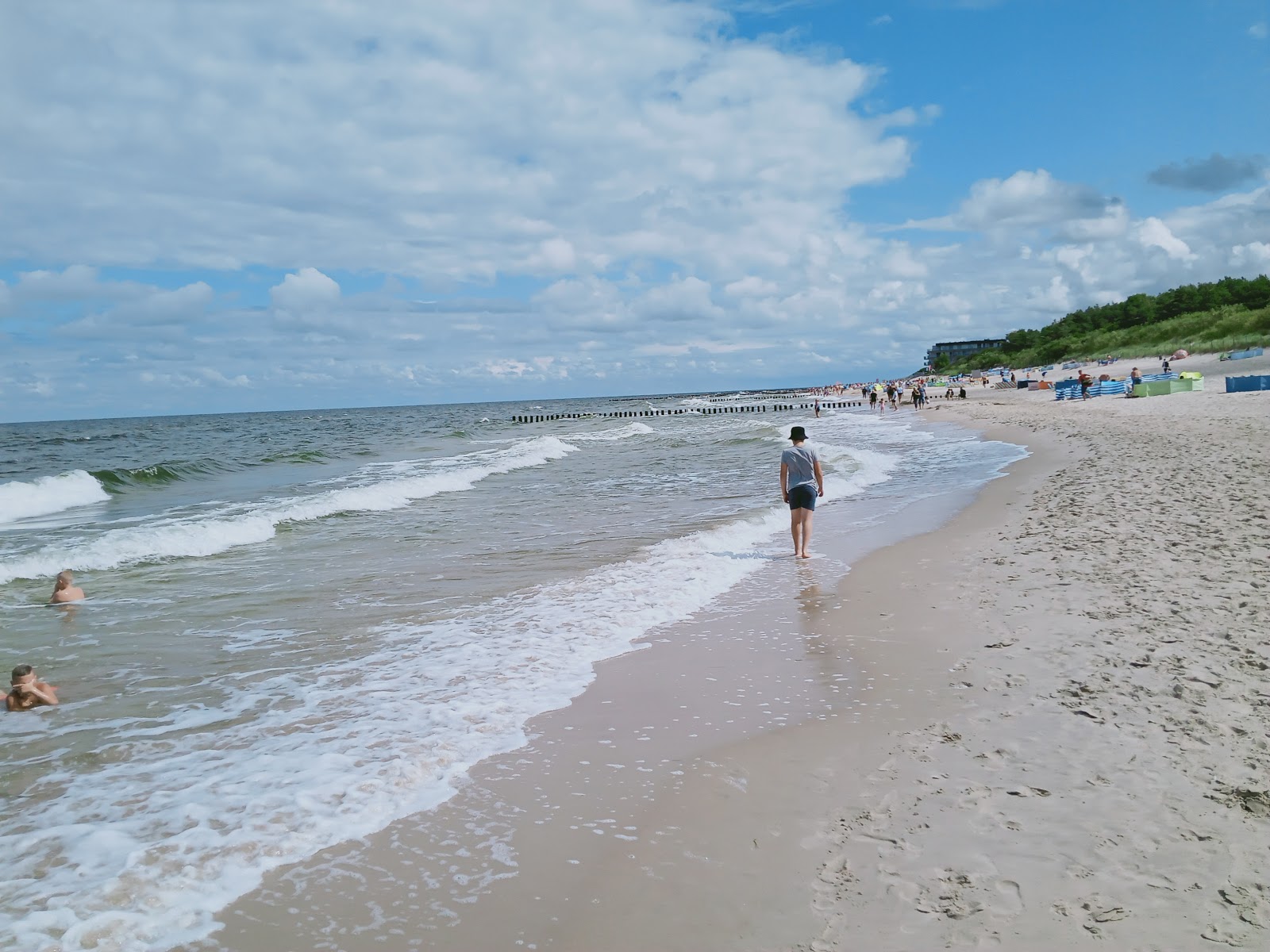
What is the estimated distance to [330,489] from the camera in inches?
941

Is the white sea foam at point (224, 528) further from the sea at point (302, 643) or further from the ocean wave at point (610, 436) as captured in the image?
the ocean wave at point (610, 436)

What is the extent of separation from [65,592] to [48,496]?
1902 centimetres

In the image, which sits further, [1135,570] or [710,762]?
[1135,570]

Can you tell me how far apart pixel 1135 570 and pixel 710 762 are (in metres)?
5.47

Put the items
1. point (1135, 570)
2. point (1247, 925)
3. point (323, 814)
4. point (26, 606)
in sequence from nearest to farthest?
point (1247, 925), point (323, 814), point (1135, 570), point (26, 606)

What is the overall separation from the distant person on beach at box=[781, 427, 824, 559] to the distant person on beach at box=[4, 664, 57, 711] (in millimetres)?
8303

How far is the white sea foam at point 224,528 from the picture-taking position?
1342 cm

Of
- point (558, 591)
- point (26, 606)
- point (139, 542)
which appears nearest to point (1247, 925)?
point (558, 591)

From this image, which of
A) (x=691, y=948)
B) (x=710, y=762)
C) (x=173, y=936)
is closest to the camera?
(x=691, y=948)

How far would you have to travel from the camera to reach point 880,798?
13.3 ft

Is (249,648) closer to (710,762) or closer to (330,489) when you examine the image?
(710,762)

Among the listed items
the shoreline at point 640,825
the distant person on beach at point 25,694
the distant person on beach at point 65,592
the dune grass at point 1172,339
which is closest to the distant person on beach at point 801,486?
the shoreline at point 640,825

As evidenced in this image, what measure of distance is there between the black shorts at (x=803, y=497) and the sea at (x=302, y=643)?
808 millimetres

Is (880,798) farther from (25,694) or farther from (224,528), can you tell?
(224,528)
